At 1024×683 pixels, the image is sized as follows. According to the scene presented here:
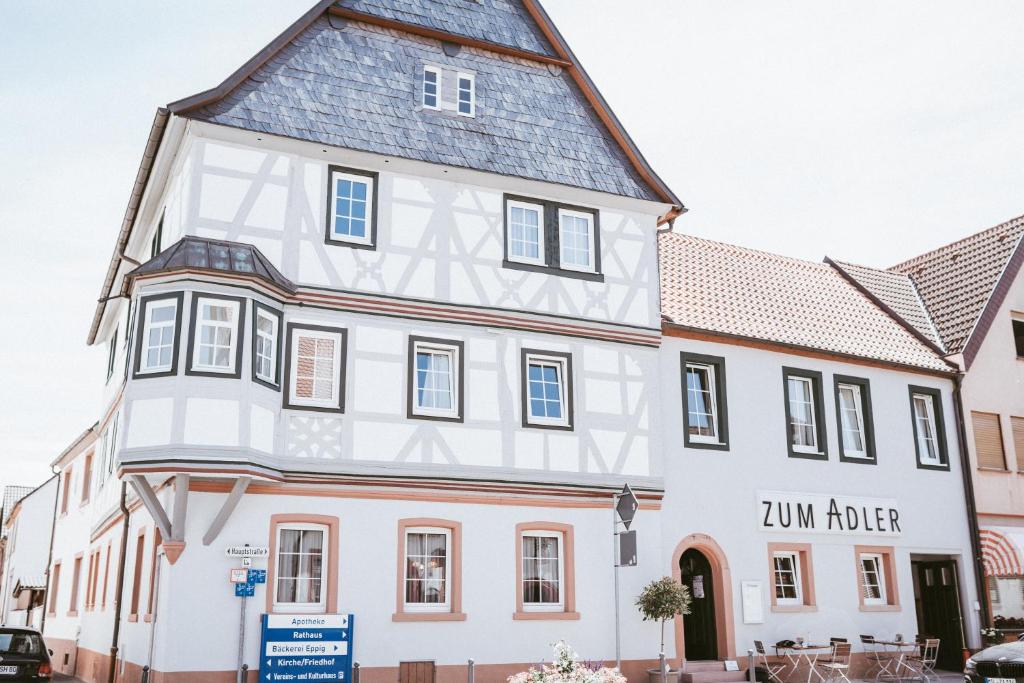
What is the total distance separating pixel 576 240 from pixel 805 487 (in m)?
7.47

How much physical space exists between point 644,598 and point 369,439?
19.6ft

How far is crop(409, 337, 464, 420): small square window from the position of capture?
59.0 ft

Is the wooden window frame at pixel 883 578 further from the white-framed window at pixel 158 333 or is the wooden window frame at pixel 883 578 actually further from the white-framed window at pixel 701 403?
the white-framed window at pixel 158 333

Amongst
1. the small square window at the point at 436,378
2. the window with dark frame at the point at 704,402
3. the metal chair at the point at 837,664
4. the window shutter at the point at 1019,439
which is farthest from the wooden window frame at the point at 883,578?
the small square window at the point at 436,378

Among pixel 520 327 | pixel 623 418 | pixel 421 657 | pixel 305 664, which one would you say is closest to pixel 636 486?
pixel 623 418

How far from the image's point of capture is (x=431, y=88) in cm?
1980

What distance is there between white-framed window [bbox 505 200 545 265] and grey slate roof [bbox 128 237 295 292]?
4719 mm

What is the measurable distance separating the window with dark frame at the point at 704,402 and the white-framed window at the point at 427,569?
5809 millimetres

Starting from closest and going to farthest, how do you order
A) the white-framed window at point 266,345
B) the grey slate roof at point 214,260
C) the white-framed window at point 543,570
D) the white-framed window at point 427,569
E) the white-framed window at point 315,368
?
the grey slate roof at point 214,260 → the white-framed window at point 266,345 → the white-framed window at point 315,368 → the white-framed window at point 427,569 → the white-framed window at point 543,570

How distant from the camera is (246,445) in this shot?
1577 cm

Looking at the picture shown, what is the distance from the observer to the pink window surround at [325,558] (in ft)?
53.1

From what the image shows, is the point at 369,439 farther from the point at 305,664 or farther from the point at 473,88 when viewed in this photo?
the point at 473,88

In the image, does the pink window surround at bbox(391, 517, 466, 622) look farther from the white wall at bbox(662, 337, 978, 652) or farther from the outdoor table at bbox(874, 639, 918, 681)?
the outdoor table at bbox(874, 639, 918, 681)

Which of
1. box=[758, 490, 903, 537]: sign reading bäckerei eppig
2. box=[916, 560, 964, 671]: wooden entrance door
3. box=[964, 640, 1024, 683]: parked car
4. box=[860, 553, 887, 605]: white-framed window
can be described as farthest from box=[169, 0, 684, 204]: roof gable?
box=[916, 560, 964, 671]: wooden entrance door
